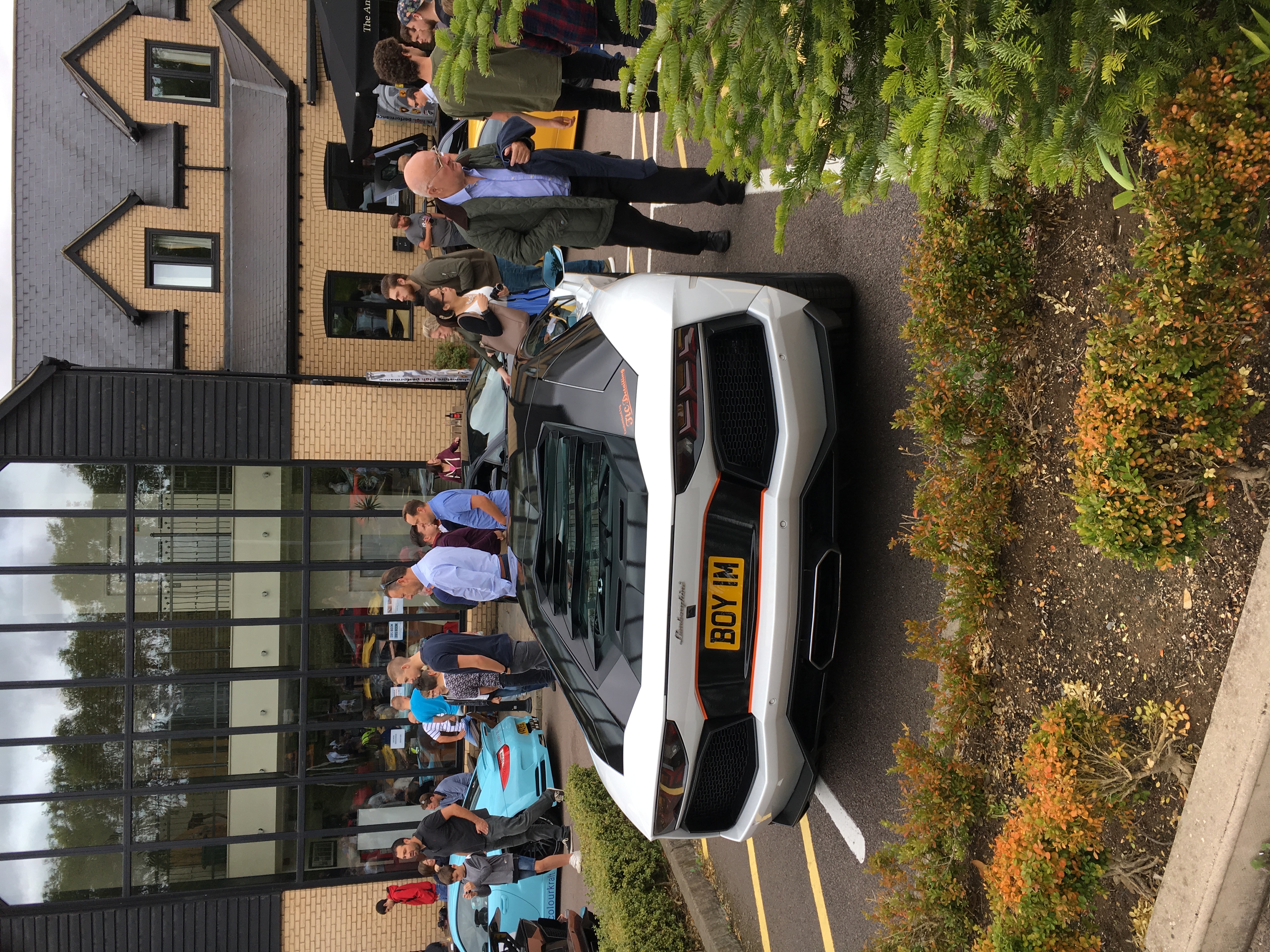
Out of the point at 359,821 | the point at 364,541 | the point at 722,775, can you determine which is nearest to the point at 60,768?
the point at 359,821

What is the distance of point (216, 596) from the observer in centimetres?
1216

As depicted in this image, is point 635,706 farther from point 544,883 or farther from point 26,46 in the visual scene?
point 26,46

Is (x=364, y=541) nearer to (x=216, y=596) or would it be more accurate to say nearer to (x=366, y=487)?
(x=366, y=487)

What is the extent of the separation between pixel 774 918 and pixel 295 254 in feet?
39.0

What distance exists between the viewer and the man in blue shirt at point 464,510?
863 cm

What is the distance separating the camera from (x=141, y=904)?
12.0 m

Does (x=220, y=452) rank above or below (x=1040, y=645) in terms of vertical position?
below

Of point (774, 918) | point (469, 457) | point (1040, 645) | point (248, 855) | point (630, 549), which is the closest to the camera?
point (1040, 645)

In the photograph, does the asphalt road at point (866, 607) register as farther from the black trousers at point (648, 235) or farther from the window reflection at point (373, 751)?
the window reflection at point (373, 751)

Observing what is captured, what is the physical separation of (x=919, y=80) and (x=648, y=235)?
3788 millimetres

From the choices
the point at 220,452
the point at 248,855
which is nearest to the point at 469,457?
the point at 220,452

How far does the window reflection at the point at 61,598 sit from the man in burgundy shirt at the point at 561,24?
30.1 feet

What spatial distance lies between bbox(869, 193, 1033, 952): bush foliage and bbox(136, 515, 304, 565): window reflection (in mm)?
10275

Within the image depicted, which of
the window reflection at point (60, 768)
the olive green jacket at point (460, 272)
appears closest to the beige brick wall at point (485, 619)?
the window reflection at point (60, 768)
